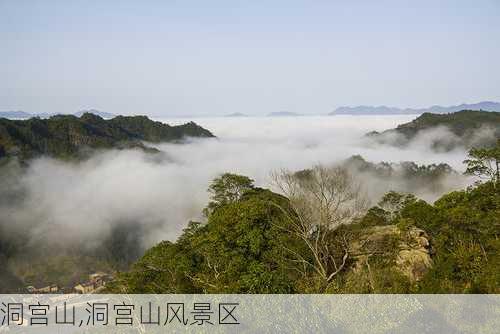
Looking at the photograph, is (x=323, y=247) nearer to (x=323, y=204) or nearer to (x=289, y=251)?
(x=289, y=251)

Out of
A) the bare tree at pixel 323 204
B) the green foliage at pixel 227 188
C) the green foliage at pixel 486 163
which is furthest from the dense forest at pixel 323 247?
the green foliage at pixel 486 163

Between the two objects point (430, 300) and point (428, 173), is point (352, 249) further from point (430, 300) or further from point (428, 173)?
point (428, 173)

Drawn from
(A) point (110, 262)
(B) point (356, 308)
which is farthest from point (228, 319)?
(A) point (110, 262)

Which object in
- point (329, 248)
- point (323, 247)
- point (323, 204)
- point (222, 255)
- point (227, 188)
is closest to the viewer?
point (323, 204)

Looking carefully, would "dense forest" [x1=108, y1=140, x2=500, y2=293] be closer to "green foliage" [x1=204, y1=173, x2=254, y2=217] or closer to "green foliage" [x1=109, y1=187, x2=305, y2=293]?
"green foliage" [x1=109, y1=187, x2=305, y2=293]

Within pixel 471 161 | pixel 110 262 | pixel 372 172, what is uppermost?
pixel 471 161

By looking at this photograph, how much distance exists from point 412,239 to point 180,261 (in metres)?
17.5

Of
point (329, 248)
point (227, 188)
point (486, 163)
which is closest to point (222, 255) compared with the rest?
point (329, 248)

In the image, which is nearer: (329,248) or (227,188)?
(329,248)

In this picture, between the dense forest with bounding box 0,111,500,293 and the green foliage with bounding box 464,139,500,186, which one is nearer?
the dense forest with bounding box 0,111,500,293

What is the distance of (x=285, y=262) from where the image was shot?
29.5 metres

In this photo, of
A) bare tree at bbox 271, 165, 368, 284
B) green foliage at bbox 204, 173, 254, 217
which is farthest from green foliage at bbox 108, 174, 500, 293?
green foliage at bbox 204, 173, 254, 217

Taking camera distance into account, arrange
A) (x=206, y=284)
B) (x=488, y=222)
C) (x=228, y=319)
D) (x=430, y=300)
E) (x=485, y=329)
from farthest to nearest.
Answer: (x=488, y=222)
(x=206, y=284)
(x=430, y=300)
(x=485, y=329)
(x=228, y=319)

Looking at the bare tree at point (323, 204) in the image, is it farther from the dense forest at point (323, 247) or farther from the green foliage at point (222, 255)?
the green foliage at point (222, 255)
